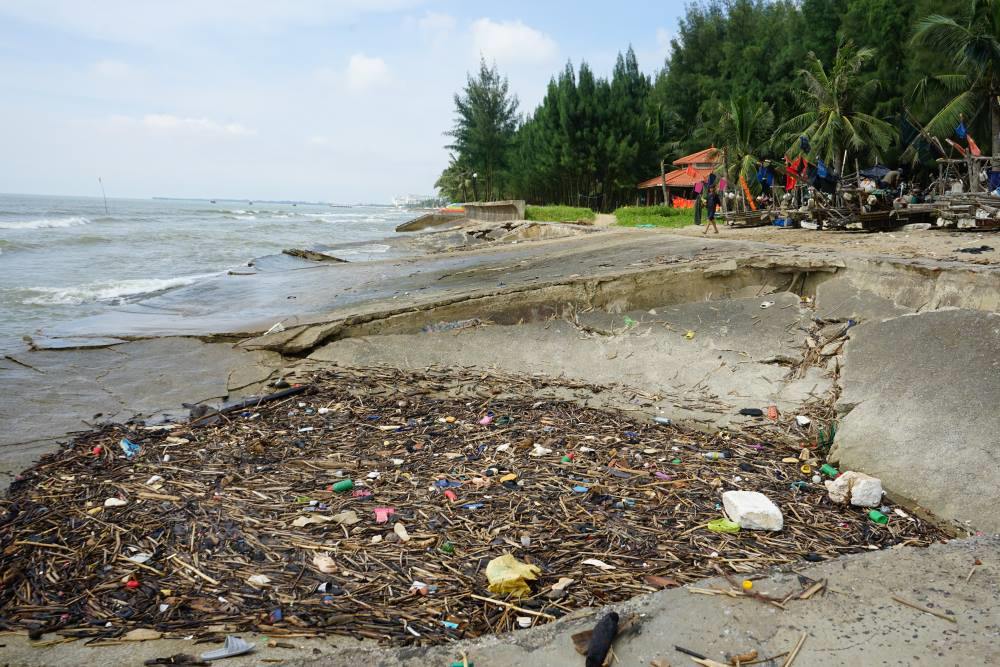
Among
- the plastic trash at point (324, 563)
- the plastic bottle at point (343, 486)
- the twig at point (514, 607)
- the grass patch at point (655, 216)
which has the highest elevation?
the grass patch at point (655, 216)

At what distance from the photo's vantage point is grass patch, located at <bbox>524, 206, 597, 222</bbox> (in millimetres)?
26406

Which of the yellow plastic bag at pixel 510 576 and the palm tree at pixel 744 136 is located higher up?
the palm tree at pixel 744 136

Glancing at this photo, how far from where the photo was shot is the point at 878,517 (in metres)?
3.12

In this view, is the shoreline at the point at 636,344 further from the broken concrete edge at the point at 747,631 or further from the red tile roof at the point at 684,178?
the red tile roof at the point at 684,178

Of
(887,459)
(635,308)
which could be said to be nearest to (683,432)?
(887,459)

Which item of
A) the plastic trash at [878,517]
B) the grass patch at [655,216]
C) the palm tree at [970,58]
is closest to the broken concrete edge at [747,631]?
the plastic trash at [878,517]

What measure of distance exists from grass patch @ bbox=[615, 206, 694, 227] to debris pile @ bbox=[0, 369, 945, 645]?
17.3 meters

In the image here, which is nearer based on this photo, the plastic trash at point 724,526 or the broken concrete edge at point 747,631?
the broken concrete edge at point 747,631

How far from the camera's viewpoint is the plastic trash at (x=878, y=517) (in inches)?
122

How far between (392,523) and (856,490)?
2431 mm

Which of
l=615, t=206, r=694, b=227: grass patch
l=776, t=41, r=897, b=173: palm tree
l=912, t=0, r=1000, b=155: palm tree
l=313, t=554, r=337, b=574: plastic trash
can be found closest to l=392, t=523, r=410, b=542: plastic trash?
l=313, t=554, r=337, b=574: plastic trash

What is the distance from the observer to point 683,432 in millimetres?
4215

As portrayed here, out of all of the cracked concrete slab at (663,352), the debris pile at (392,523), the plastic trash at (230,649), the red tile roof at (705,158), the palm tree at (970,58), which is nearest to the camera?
the plastic trash at (230,649)

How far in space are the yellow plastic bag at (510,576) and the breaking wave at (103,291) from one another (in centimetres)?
1055
